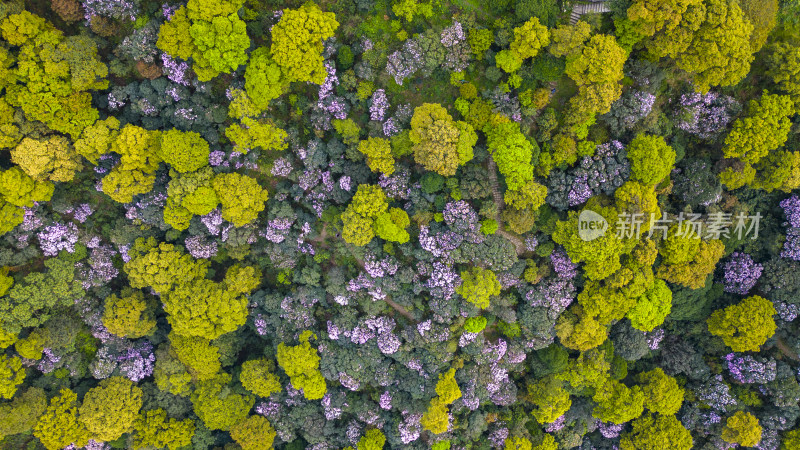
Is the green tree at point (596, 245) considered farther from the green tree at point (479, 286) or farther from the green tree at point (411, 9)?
the green tree at point (411, 9)

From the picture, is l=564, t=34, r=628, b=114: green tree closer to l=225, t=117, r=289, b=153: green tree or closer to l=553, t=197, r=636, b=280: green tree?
l=553, t=197, r=636, b=280: green tree

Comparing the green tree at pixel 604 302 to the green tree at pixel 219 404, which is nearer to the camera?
the green tree at pixel 604 302

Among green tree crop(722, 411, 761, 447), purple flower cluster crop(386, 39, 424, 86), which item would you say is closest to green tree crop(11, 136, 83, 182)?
purple flower cluster crop(386, 39, 424, 86)

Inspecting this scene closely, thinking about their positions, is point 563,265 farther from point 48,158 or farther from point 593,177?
point 48,158

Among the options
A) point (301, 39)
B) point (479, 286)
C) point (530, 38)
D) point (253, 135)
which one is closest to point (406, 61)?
point (301, 39)

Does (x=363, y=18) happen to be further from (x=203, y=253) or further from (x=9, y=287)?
(x=9, y=287)

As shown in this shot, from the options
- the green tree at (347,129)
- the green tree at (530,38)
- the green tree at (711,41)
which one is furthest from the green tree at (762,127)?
the green tree at (347,129)
